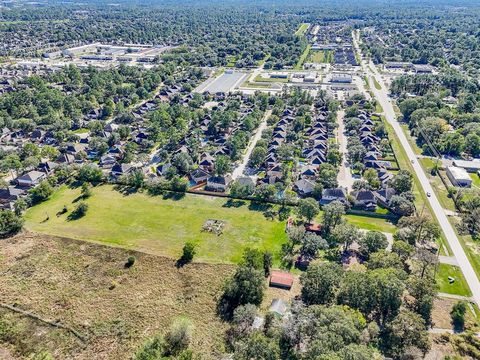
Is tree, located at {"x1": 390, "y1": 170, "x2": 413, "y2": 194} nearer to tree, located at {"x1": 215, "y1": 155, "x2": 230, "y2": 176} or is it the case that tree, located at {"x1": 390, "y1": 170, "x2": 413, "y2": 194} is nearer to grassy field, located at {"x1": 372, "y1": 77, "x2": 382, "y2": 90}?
tree, located at {"x1": 215, "y1": 155, "x2": 230, "y2": 176}

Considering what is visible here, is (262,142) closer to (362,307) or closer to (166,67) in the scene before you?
(362,307)

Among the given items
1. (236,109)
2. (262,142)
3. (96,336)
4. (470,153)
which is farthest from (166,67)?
(96,336)

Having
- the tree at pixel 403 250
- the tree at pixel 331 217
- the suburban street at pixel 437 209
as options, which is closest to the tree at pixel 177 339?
Result: the tree at pixel 331 217

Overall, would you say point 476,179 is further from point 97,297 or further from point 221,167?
point 97,297

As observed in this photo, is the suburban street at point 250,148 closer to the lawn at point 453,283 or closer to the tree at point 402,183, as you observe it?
the tree at point 402,183

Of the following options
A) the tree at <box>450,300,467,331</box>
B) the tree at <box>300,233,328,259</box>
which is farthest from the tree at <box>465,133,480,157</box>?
the tree at <box>300,233,328,259</box>

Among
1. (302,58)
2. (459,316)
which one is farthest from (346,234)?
(302,58)
